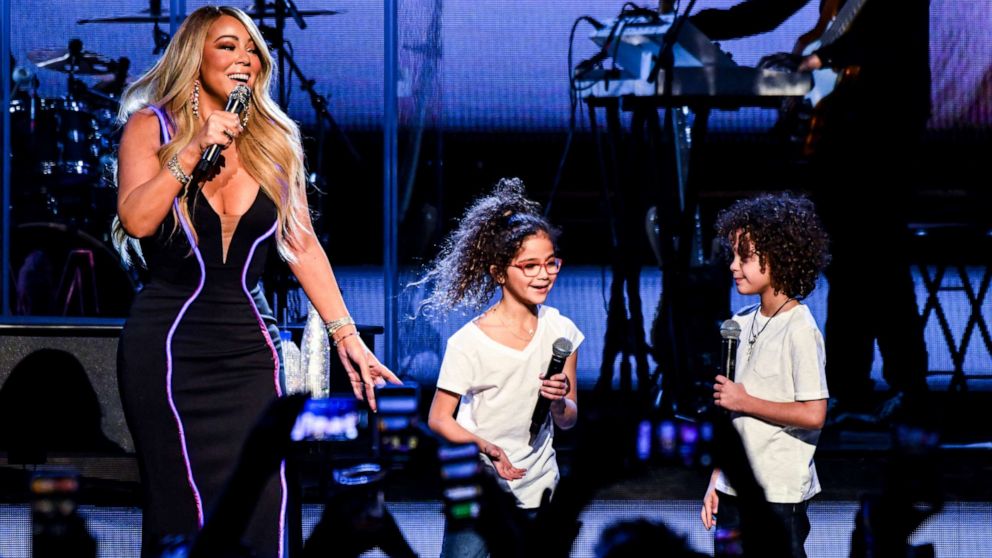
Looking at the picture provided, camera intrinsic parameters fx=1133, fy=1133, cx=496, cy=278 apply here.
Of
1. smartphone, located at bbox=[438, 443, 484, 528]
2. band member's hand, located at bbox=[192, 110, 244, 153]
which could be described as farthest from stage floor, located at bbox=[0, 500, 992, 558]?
smartphone, located at bbox=[438, 443, 484, 528]

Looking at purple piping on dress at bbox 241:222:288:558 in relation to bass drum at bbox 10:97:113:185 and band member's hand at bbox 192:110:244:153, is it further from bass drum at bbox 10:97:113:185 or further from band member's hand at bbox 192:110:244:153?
bass drum at bbox 10:97:113:185

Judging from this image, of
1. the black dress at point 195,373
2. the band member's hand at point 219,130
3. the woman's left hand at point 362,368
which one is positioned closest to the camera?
the band member's hand at point 219,130

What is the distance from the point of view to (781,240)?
2.98 m

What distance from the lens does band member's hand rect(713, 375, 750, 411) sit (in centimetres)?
266

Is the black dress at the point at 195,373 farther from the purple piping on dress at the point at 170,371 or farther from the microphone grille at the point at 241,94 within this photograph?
the microphone grille at the point at 241,94

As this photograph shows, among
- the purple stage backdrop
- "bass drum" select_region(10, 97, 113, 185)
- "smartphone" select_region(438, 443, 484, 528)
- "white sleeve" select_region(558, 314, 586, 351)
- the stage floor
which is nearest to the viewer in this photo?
"smartphone" select_region(438, 443, 484, 528)

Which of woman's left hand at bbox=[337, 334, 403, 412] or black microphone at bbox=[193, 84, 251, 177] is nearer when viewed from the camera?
black microphone at bbox=[193, 84, 251, 177]

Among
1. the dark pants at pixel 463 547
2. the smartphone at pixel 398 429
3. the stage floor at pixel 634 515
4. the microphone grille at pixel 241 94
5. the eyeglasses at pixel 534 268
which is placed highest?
the microphone grille at pixel 241 94

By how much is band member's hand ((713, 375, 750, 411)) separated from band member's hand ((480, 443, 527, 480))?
50cm

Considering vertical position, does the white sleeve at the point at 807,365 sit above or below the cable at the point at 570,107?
below

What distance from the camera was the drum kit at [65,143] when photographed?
205 inches

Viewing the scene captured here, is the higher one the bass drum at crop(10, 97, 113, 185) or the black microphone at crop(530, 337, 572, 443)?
the bass drum at crop(10, 97, 113, 185)

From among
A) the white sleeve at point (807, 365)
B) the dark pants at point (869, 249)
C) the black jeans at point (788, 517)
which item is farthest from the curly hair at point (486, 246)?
the dark pants at point (869, 249)

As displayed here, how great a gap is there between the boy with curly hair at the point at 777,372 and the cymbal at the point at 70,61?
3394mm
